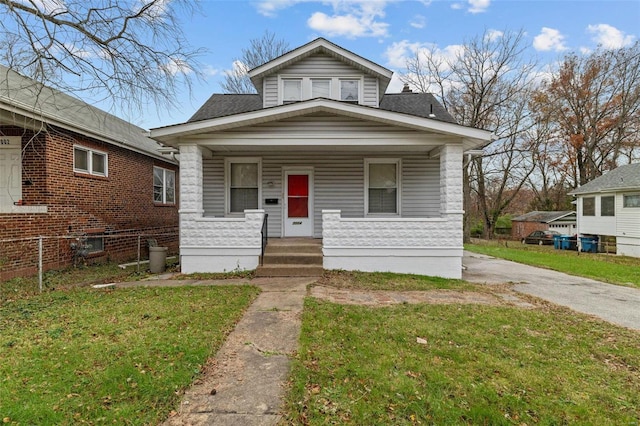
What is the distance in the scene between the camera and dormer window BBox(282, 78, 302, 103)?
9727 millimetres

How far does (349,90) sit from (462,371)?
8509mm

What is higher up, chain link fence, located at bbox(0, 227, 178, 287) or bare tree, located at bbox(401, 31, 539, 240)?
bare tree, located at bbox(401, 31, 539, 240)

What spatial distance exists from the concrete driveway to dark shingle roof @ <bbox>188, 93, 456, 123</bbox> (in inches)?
185

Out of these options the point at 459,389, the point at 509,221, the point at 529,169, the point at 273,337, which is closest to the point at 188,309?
the point at 273,337

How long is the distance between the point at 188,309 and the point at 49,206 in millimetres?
5767

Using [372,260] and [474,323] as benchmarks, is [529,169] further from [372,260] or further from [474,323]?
[474,323]

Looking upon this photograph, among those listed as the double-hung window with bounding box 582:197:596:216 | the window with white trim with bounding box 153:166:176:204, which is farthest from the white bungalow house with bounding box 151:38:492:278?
the double-hung window with bounding box 582:197:596:216

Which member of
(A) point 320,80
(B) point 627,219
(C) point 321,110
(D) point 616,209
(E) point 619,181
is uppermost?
(A) point 320,80

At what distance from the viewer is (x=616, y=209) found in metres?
18.0

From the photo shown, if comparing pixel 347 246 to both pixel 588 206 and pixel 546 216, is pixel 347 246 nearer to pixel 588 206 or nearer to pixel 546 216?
pixel 588 206

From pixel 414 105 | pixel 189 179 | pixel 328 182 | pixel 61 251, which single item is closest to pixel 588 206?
pixel 414 105

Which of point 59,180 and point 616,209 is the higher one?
point 59,180

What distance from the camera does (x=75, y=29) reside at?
6430 millimetres

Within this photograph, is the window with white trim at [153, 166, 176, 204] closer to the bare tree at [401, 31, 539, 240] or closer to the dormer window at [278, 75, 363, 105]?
the dormer window at [278, 75, 363, 105]
